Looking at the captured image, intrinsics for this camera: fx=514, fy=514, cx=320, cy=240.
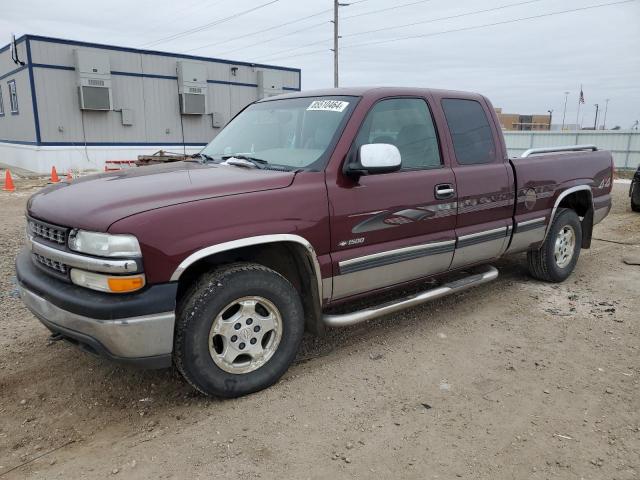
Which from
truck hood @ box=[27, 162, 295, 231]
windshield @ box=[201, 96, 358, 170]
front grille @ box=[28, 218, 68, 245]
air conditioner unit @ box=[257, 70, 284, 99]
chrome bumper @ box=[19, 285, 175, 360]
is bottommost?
chrome bumper @ box=[19, 285, 175, 360]

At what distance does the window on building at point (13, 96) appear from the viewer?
19.8m

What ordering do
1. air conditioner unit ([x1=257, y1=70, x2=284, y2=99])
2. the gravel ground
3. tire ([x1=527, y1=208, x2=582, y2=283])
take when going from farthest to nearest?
air conditioner unit ([x1=257, y1=70, x2=284, y2=99]) < tire ([x1=527, y1=208, x2=582, y2=283]) < the gravel ground

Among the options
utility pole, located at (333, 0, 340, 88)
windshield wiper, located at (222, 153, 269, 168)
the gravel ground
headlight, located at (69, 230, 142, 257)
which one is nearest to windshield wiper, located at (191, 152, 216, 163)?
windshield wiper, located at (222, 153, 269, 168)

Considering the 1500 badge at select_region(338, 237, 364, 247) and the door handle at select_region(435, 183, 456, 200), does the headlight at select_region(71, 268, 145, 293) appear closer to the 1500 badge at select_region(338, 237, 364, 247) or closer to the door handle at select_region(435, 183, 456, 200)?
the 1500 badge at select_region(338, 237, 364, 247)

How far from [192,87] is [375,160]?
20.2 m

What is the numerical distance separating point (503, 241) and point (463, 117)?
47.3 inches

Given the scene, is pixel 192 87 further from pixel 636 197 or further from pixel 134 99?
pixel 636 197

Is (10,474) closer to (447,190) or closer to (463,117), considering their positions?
(447,190)

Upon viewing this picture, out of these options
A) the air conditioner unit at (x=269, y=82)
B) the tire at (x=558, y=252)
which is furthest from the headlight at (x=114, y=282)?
the air conditioner unit at (x=269, y=82)

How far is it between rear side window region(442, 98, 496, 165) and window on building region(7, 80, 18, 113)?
2037 centimetres

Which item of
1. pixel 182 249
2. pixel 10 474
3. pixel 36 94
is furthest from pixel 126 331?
pixel 36 94

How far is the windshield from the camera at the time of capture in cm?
362

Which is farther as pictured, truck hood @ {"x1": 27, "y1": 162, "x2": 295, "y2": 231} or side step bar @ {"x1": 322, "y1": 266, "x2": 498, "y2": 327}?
side step bar @ {"x1": 322, "y1": 266, "x2": 498, "y2": 327}

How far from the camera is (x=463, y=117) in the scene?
14.8ft
